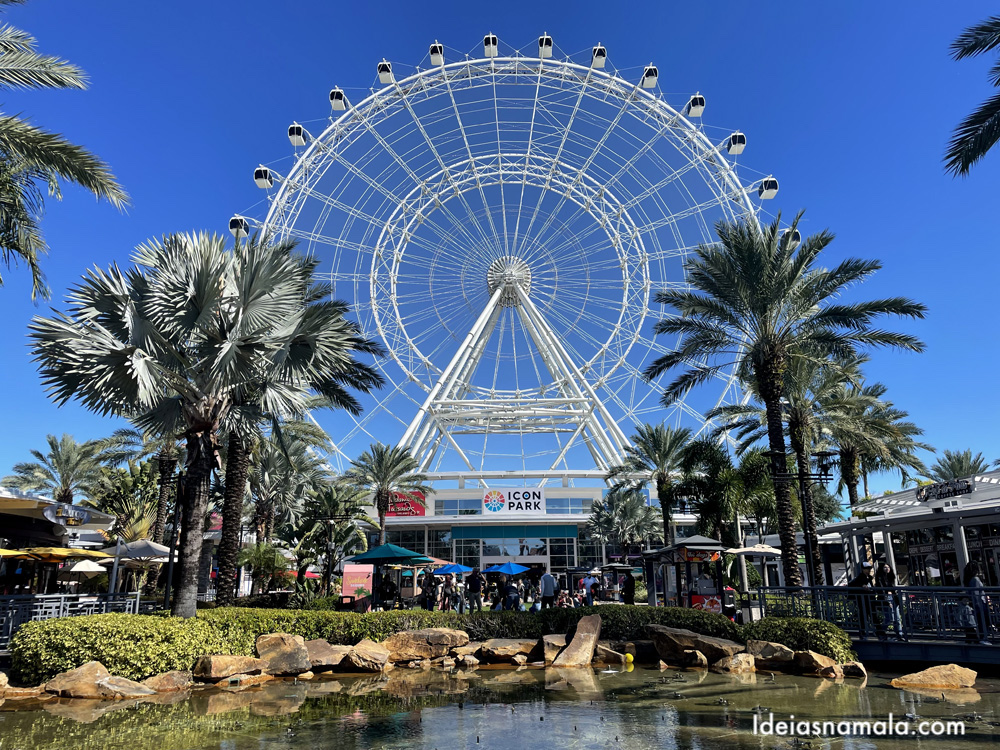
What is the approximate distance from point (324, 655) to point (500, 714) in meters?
5.87

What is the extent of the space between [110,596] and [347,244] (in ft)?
82.3

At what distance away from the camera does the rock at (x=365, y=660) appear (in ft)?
45.6

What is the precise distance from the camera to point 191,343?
14.7 metres

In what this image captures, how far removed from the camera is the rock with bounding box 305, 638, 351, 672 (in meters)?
13.7

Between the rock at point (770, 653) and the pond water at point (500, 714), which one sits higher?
the rock at point (770, 653)

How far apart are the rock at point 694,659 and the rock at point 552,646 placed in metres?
2.71

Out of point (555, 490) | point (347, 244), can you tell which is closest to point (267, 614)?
point (347, 244)

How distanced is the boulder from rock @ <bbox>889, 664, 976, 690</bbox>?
1054cm

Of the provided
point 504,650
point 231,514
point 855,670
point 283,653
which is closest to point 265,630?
point 283,653

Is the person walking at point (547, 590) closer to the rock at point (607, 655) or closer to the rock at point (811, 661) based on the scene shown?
the rock at point (607, 655)

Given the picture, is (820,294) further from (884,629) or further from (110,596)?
(110,596)

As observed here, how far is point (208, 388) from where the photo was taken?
1366 cm

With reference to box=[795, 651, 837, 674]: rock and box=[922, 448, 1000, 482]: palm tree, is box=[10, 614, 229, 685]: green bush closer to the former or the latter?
box=[795, 651, 837, 674]: rock

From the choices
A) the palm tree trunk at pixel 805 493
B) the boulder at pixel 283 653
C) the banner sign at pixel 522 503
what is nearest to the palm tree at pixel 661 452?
the palm tree trunk at pixel 805 493
